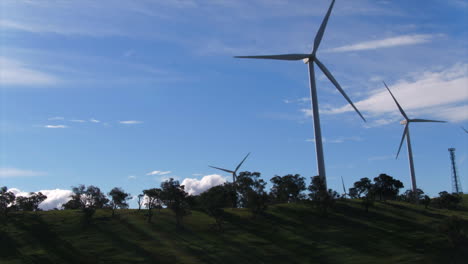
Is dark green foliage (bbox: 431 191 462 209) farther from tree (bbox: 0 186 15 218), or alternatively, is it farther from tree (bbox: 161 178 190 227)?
tree (bbox: 0 186 15 218)

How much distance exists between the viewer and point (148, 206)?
133375 millimetres

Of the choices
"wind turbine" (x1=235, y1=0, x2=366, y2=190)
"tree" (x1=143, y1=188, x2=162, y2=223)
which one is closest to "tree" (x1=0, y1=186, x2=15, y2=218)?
"tree" (x1=143, y1=188, x2=162, y2=223)

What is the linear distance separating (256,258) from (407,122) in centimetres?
10593

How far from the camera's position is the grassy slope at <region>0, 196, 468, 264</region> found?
314 feet

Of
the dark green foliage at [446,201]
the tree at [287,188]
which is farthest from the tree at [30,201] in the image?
the dark green foliage at [446,201]

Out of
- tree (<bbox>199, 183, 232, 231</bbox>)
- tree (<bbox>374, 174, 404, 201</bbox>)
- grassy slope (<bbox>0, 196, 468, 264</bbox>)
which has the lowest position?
grassy slope (<bbox>0, 196, 468, 264</bbox>)

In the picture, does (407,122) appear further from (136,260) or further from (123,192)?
(136,260)

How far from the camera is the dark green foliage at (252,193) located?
431 ft

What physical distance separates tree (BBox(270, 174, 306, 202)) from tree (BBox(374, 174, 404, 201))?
40950 mm

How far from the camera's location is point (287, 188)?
160500 mm

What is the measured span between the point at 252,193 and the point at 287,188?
31.4 m

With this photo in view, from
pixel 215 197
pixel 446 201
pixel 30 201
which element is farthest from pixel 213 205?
pixel 446 201

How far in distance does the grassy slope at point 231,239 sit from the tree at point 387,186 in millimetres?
42952

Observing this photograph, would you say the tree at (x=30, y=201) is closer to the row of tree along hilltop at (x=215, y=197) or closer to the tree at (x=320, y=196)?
the row of tree along hilltop at (x=215, y=197)
